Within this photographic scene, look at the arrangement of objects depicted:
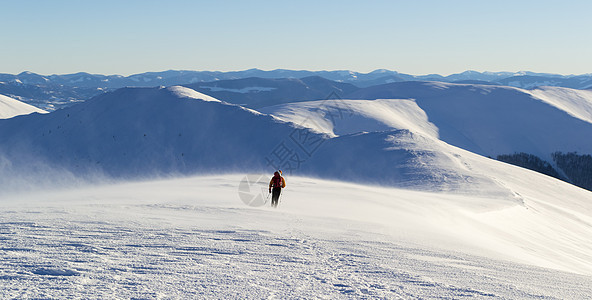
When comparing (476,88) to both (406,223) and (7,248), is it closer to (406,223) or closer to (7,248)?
(406,223)

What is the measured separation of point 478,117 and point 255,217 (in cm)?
8622

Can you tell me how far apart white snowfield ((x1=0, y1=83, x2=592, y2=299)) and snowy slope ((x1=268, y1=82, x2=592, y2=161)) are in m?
20.8

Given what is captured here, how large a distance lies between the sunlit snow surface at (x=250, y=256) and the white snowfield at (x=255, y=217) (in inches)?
1.4

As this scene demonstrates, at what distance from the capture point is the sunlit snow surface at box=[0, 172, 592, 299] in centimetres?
612

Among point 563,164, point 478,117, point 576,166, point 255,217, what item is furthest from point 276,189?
point 478,117

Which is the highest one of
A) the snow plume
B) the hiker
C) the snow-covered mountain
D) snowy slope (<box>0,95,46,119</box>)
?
the snow-covered mountain

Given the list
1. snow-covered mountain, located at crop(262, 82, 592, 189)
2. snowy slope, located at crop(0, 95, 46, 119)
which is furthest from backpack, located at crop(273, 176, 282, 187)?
snowy slope, located at crop(0, 95, 46, 119)

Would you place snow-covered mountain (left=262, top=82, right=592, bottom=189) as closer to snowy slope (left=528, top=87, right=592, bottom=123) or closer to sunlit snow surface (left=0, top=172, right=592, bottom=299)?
snowy slope (left=528, top=87, right=592, bottom=123)

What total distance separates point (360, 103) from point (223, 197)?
6067 centimetres

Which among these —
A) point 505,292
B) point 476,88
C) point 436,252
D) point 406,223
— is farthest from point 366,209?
point 476,88

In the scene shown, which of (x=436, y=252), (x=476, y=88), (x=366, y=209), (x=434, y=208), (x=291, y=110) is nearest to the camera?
(x=436, y=252)

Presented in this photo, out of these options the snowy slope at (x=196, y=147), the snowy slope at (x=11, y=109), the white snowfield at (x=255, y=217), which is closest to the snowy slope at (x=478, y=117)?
Answer: the snowy slope at (x=196, y=147)

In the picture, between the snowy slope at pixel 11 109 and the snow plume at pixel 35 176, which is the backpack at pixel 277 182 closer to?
the snow plume at pixel 35 176

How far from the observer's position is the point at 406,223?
12.6m
